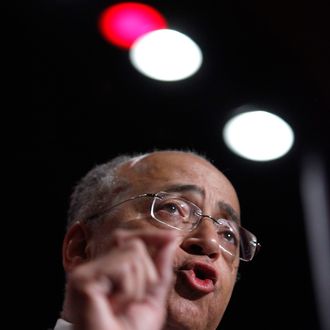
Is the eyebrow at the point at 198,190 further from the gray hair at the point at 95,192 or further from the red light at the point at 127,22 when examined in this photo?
the red light at the point at 127,22

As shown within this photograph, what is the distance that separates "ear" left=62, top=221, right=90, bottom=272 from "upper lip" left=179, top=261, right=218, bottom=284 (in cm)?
32

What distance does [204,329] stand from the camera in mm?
1732

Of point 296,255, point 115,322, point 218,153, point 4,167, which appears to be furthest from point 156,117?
point 115,322

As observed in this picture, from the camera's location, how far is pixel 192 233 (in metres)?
1.79

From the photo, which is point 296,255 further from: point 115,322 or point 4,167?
point 115,322

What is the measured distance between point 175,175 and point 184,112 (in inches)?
44.7

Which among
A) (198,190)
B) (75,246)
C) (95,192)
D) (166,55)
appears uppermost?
(166,55)

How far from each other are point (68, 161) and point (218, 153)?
636mm

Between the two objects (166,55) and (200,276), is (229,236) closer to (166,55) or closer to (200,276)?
(200,276)

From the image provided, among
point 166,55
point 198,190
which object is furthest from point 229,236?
point 166,55

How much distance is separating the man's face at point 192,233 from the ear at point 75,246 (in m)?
0.07

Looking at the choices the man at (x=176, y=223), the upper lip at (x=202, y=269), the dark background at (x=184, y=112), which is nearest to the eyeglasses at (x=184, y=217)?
the man at (x=176, y=223)

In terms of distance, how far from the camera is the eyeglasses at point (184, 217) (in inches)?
71.7

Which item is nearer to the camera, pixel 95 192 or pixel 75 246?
pixel 75 246
